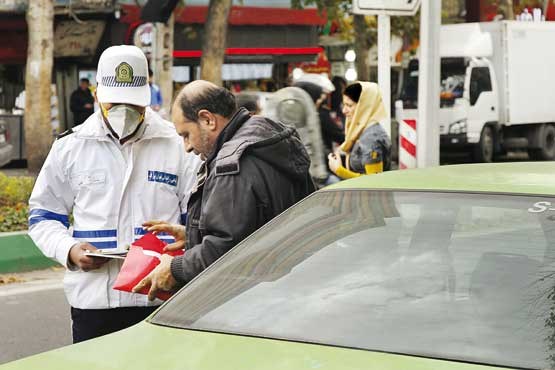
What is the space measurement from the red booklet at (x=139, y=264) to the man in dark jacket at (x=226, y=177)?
0.04 meters

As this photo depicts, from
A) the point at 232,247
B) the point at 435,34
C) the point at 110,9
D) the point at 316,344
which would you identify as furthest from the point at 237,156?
the point at 110,9

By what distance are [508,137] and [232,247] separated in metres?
25.4

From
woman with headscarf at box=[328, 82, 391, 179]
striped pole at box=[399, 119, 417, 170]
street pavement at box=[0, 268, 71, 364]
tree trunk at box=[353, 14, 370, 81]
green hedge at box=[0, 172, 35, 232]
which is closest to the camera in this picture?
street pavement at box=[0, 268, 71, 364]

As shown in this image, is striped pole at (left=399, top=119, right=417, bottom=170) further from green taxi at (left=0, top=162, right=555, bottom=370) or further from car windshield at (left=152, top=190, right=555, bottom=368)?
car windshield at (left=152, top=190, right=555, bottom=368)

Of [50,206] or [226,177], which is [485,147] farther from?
[226,177]

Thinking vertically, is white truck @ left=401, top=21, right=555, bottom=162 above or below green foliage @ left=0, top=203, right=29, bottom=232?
above

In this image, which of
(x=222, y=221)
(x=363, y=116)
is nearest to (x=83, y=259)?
(x=222, y=221)

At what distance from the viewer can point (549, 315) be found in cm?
309

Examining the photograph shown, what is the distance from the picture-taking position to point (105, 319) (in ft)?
15.3

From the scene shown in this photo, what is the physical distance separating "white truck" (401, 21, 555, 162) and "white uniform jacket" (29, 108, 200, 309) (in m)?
22.7

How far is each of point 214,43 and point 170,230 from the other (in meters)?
17.6

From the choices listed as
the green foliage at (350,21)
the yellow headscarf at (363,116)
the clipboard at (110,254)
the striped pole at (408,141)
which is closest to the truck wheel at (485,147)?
the green foliage at (350,21)

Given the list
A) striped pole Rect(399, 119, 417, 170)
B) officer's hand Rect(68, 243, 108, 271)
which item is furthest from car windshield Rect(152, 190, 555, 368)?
striped pole Rect(399, 119, 417, 170)

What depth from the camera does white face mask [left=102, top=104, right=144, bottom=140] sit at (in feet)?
15.3
